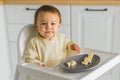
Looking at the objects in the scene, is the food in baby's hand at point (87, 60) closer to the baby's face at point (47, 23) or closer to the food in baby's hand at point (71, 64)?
the food in baby's hand at point (71, 64)

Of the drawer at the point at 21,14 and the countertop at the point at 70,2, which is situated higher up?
the countertop at the point at 70,2

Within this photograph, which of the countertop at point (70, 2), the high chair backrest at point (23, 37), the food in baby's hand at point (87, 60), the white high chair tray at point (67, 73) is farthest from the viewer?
the countertop at point (70, 2)

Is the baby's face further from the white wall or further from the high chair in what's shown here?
the white wall

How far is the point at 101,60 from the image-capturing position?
48.7 inches

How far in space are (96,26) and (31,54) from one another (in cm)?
89

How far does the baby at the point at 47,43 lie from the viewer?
1.34m

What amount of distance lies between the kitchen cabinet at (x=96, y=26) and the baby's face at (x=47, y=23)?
75 centimetres

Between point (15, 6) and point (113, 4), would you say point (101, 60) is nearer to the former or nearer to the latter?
point (113, 4)

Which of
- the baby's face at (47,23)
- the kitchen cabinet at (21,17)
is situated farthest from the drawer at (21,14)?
the baby's face at (47,23)

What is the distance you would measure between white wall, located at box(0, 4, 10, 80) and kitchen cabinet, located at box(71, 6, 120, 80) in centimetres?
56

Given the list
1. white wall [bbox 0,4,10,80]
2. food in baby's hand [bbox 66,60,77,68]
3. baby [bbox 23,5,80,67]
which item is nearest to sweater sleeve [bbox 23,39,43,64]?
baby [bbox 23,5,80,67]

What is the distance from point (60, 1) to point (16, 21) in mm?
412

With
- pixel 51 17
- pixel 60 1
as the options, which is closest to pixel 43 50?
pixel 51 17

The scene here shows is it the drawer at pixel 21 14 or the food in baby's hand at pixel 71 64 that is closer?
the food in baby's hand at pixel 71 64
